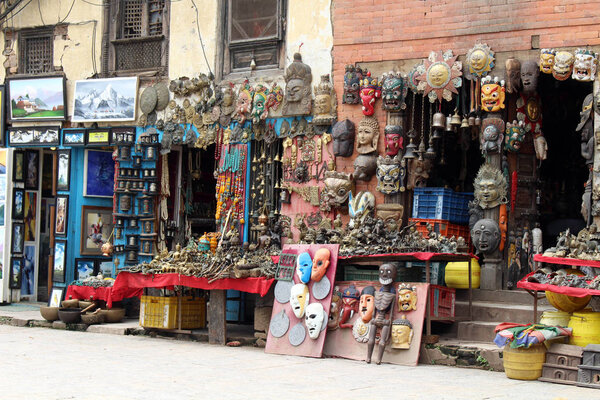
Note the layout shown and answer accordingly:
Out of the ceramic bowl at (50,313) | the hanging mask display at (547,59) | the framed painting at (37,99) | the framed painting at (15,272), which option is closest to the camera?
the hanging mask display at (547,59)

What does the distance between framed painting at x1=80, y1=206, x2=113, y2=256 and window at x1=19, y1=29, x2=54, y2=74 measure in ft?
9.75

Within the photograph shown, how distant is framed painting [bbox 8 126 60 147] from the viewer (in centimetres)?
1744

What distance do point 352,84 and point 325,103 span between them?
0.56m

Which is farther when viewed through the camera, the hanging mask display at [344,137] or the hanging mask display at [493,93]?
the hanging mask display at [344,137]

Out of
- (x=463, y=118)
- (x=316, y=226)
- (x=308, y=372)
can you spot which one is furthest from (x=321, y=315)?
(x=463, y=118)

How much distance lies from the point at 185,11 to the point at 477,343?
8.30 metres

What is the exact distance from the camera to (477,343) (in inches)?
449

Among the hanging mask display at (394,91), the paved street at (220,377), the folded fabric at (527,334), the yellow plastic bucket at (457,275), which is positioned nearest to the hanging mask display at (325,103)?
the hanging mask display at (394,91)

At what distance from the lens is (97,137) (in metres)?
16.9

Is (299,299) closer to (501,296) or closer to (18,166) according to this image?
(501,296)

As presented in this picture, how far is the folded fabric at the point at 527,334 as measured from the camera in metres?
9.67

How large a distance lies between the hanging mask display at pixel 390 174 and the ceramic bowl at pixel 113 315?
5.01 metres

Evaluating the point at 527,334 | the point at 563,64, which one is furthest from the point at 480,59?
the point at 527,334

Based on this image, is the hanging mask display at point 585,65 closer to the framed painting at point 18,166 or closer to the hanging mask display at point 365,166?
the hanging mask display at point 365,166
